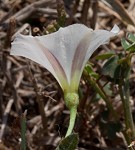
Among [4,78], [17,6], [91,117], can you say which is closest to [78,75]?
[91,117]

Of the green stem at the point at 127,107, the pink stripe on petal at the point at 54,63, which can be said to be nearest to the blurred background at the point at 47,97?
the green stem at the point at 127,107

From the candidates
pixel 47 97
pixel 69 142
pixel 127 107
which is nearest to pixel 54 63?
pixel 69 142

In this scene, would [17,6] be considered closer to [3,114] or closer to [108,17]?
[108,17]

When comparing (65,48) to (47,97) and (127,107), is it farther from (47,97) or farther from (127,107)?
(47,97)

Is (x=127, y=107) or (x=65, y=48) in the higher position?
(x=65, y=48)

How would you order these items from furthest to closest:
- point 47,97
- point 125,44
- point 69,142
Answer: point 47,97, point 125,44, point 69,142

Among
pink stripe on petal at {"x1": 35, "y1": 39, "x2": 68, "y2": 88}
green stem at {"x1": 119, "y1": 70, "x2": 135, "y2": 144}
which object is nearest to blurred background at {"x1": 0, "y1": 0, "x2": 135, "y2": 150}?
green stem at {"x1": 119, "y1": 70, "x2": 135, "y2": 144}
